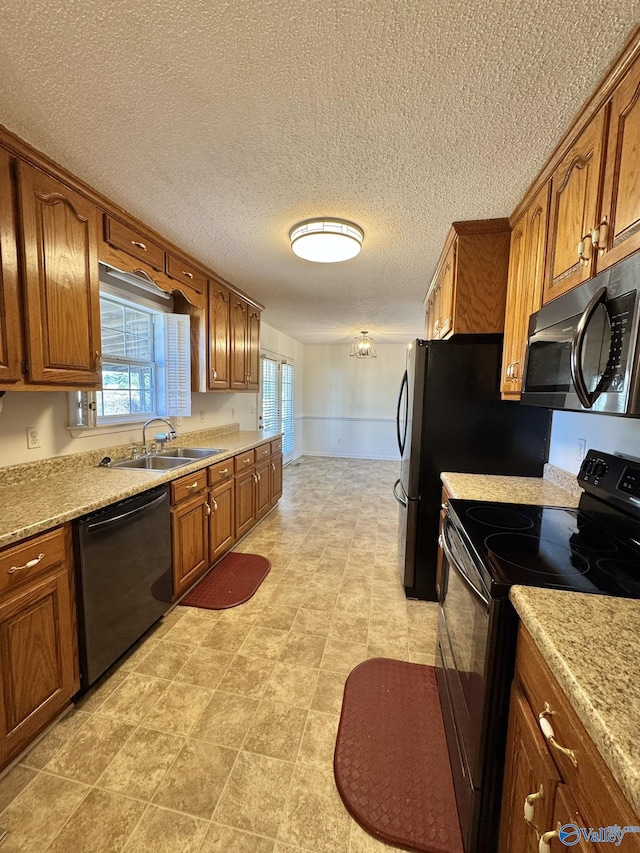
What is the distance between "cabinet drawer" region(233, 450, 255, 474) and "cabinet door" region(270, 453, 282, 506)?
23.4 inches

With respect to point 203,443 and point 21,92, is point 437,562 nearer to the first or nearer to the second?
point 203,443

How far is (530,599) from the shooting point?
0.87 metres

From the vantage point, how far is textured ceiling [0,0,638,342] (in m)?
0.96

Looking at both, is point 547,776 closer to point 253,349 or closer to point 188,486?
point 188,486

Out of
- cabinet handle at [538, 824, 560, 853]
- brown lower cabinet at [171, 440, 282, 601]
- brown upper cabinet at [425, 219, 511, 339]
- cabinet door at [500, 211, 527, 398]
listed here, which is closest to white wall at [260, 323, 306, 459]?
brown lower cabinet at [171, 440, 282, 601]

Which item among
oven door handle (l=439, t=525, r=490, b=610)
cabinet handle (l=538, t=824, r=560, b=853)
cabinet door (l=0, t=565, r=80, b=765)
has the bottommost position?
cabinet door (l=0, t=565, r=80, b=765)

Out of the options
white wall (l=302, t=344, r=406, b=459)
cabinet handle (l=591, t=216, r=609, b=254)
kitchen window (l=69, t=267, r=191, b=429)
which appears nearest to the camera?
cabinet handle (l=591, t=216, r=609, b=254)

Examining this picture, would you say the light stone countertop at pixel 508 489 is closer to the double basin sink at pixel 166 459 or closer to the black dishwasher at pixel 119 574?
the black dishwasher at pixel 119 574

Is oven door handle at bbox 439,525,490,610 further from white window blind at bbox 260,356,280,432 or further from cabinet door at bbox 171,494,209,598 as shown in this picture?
white window blind at bbox 260,356,280,432

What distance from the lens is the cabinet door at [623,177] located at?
3.24 feet

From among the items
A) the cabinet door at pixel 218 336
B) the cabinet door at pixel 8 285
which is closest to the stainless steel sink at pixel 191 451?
the cabinet door at pixel 218 336

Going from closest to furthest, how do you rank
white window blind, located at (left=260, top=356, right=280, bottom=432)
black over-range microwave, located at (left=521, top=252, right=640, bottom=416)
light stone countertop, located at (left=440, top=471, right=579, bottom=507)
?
black over-range microwave, located at (left=521, top=252, right=640, bottom=416) → light stone countertop, located at (left=440, top=471, right=579, bottom=507) → white window blind, located at (left=260, top=356, right=280, bottom=432)

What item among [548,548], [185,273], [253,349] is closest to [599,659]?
[548,548]

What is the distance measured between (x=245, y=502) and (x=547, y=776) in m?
2.76
